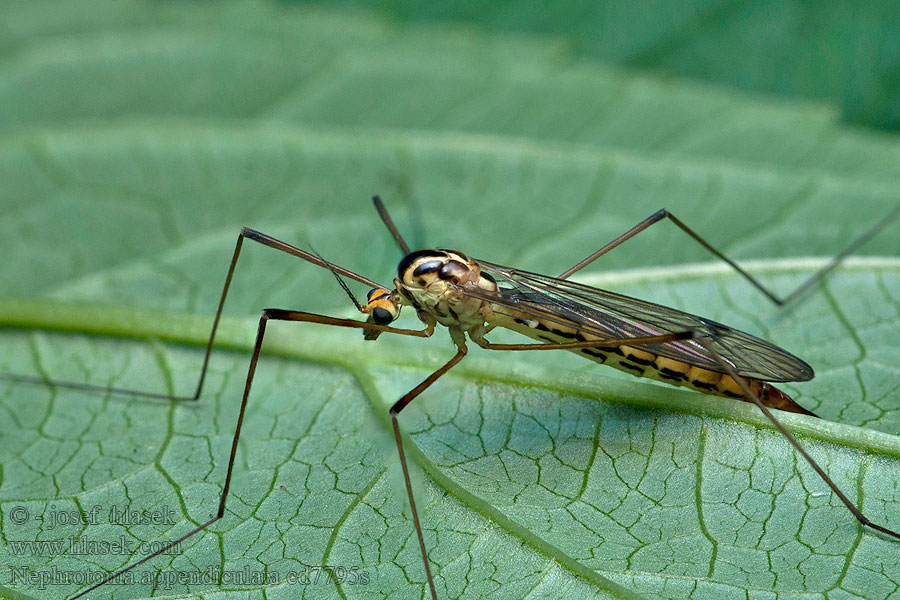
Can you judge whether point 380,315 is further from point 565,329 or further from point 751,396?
point 751,396

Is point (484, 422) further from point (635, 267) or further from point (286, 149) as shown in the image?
point (286, 149)

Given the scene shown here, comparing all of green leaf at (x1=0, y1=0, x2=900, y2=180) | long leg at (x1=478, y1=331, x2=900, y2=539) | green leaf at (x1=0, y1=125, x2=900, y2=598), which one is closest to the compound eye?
green leaf at (x1=0, y1=125, x2=900, y2=598)

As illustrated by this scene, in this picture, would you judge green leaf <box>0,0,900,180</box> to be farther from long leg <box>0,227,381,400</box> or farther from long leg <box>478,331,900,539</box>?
long leg <box>478,331,900,539</box>

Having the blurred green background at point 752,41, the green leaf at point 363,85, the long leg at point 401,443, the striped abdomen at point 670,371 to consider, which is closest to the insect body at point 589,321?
the striped abdomen at point 670,371

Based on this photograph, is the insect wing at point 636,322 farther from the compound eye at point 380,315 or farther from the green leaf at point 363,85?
the green leaf at point 363,85

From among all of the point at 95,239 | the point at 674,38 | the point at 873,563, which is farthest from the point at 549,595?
the point at 674,38
